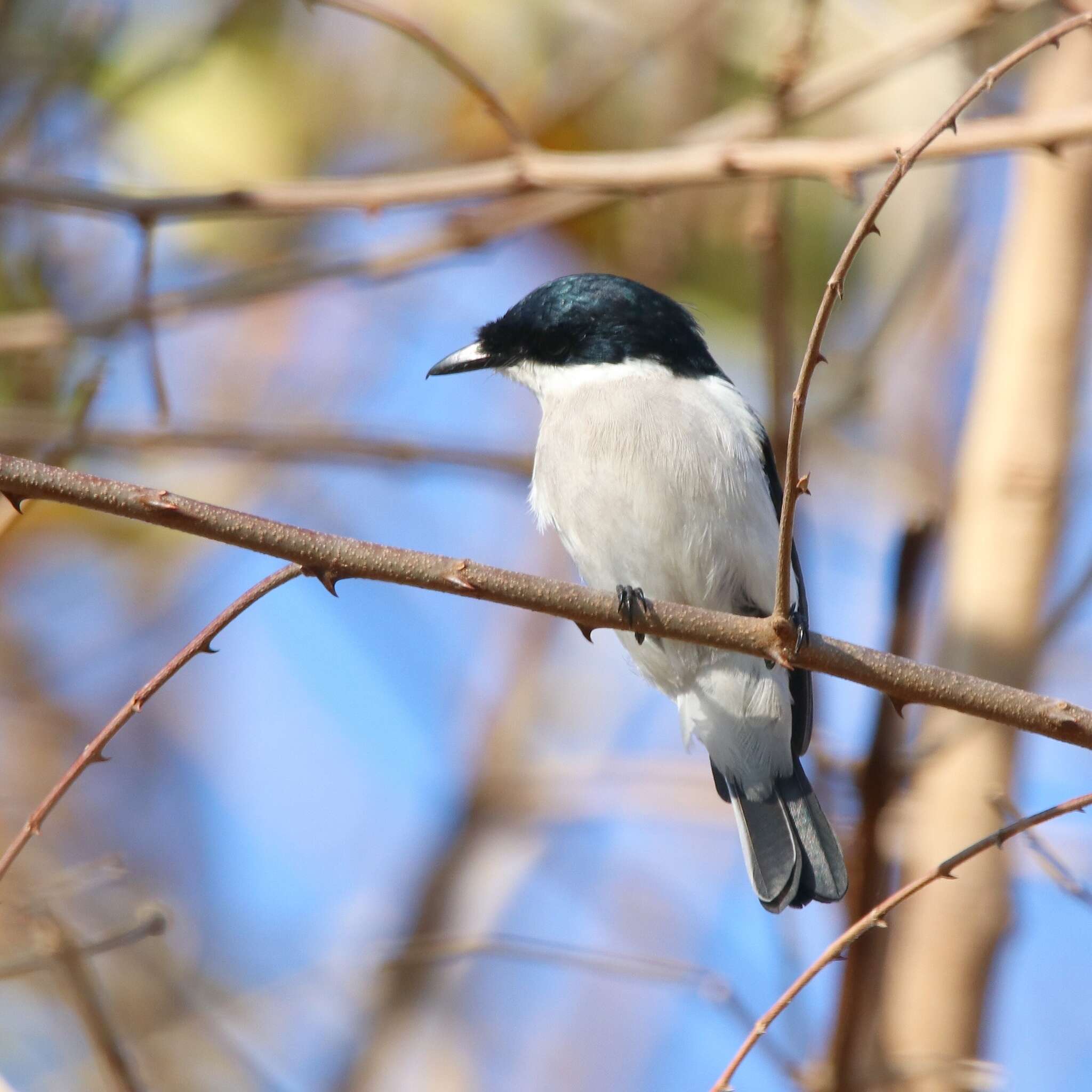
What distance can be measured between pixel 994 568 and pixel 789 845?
3.72 ft

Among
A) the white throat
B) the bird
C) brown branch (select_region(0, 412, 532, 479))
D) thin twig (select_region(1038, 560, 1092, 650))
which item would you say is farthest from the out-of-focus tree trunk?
brown branch (select_region(0, 412, 532, 479))

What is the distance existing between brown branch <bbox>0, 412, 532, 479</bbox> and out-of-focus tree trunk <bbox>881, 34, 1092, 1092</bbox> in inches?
56.1

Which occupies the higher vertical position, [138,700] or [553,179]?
[553,179]

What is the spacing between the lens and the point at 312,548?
2.23m

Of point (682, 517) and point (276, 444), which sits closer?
point (682, 517)

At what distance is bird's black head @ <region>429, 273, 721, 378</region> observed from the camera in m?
3.98

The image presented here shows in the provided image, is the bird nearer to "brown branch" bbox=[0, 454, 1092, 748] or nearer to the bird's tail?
the bird's tail

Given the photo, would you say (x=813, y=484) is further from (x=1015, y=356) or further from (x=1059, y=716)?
(x=1059, y=716)

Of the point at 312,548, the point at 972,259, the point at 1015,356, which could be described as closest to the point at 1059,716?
the point at 312,548

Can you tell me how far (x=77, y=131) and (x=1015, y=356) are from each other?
3405 mm

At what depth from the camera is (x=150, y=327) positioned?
382 centimetres

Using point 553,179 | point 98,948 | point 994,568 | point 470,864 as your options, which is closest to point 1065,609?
point 994,568

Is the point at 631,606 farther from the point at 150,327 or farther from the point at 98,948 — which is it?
the point at 150,327

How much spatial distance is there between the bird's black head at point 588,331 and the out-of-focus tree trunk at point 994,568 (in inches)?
37.9
